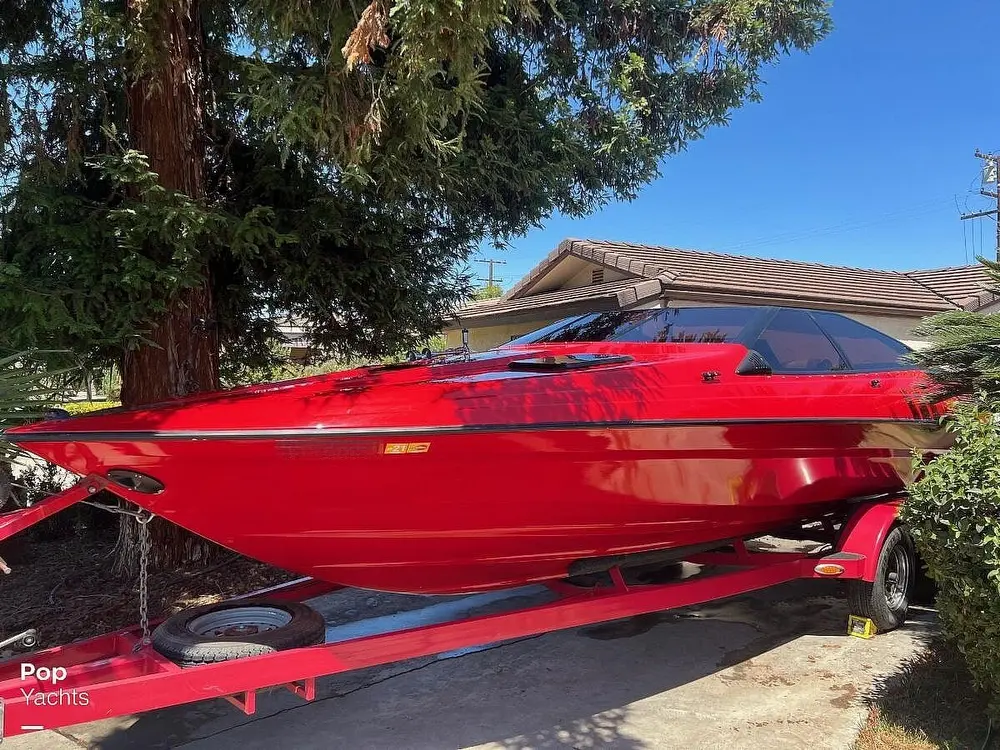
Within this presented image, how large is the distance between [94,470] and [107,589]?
2.86m

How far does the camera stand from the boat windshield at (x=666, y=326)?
3.96 m

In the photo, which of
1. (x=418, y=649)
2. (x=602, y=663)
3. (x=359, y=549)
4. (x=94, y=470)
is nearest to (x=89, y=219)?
(x=94, y=470)

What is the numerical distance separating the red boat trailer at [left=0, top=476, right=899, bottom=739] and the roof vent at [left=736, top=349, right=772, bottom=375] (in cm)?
107

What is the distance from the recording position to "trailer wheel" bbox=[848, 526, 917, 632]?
4.02 meters

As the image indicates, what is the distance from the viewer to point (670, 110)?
588 cm

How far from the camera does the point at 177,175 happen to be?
4672mm

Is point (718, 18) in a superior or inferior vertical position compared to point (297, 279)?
superior

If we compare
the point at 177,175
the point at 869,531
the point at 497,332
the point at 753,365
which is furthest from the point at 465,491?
the point at 497,332

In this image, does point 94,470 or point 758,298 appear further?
point 758,298

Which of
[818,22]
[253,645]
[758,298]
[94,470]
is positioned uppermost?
[818,22]

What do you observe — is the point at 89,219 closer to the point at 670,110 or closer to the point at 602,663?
the point at 602,663

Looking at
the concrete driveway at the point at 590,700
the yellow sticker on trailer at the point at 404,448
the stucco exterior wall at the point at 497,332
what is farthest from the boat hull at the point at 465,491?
the stucco exterior wall at the point at 497,332

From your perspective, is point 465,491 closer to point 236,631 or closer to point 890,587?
point 236,631

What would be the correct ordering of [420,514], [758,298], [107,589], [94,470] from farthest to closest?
[758,298], [107,589], [420,514], [94,470]
